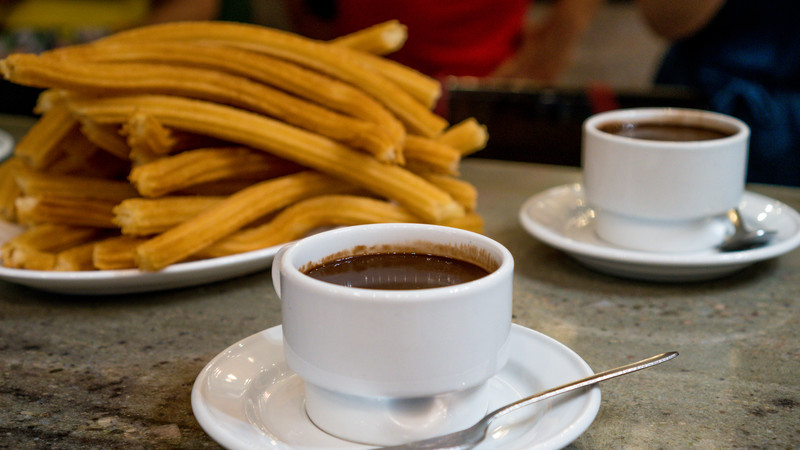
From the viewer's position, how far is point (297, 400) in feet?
2.08

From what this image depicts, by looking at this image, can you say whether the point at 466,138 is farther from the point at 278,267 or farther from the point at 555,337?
the point at 278,267

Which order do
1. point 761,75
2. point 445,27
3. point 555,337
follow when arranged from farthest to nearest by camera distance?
point 445,27
point 761,75
point 555,337

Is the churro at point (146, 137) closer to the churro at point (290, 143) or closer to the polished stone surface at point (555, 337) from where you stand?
the churro at point (290, 143)

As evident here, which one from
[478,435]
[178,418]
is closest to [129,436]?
[178,418]

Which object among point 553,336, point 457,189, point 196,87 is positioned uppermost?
point 196,87

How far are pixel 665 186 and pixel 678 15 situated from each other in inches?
34.7

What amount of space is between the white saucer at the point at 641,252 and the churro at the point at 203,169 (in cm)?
36

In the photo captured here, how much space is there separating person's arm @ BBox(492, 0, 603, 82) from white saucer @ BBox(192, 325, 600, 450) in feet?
6.21

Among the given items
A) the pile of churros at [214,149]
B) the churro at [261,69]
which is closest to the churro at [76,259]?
the pile of churros at [214,149]

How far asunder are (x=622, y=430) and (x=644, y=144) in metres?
0.43

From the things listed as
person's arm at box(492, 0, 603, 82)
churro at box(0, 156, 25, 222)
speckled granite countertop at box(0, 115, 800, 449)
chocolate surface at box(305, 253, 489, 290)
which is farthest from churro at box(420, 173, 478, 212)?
person's arm at box(492, 0, 603, 82)

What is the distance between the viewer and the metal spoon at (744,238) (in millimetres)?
990

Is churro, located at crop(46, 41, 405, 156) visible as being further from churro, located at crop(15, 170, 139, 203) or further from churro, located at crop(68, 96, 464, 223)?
churro, located at crop(15, 170, 139, 203)

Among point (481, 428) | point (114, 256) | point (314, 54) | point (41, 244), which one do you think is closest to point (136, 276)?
point (114, 256)
